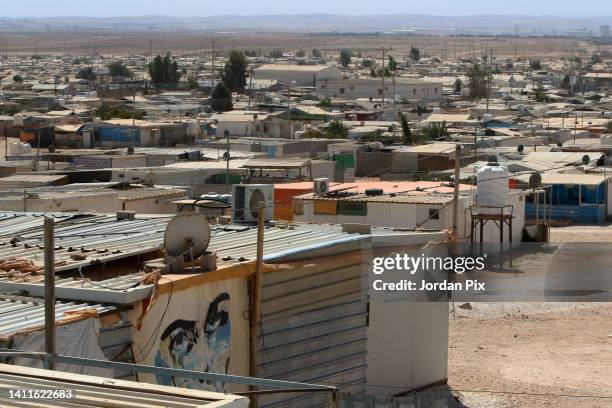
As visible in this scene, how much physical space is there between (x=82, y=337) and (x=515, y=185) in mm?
14202

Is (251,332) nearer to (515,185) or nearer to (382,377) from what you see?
(382,377)

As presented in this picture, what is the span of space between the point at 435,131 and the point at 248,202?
24.2m

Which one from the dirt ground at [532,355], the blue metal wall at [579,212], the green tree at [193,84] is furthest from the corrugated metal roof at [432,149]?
the green tree at [193,84]

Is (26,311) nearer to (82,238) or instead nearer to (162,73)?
(82,238)

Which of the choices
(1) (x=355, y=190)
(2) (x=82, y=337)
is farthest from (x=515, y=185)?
(2) (x=82, y=337)

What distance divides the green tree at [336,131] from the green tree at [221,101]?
10.6 metres

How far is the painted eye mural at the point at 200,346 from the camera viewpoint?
7047 mm

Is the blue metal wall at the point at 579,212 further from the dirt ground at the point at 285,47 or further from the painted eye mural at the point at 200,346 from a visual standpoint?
the dirt ground at the point at 285,47

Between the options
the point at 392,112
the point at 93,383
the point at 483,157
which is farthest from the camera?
the point at 392,112

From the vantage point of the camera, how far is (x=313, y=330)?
8.25 m

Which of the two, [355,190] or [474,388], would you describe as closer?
[474,388]

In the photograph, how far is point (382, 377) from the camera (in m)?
9.38

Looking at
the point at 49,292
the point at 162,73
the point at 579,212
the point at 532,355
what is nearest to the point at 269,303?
the point at 49,292

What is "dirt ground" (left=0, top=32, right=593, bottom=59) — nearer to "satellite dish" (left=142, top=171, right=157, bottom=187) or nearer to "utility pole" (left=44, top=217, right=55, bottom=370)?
"satellite dish" (left=142, top=171, right=157, bottom=187)
